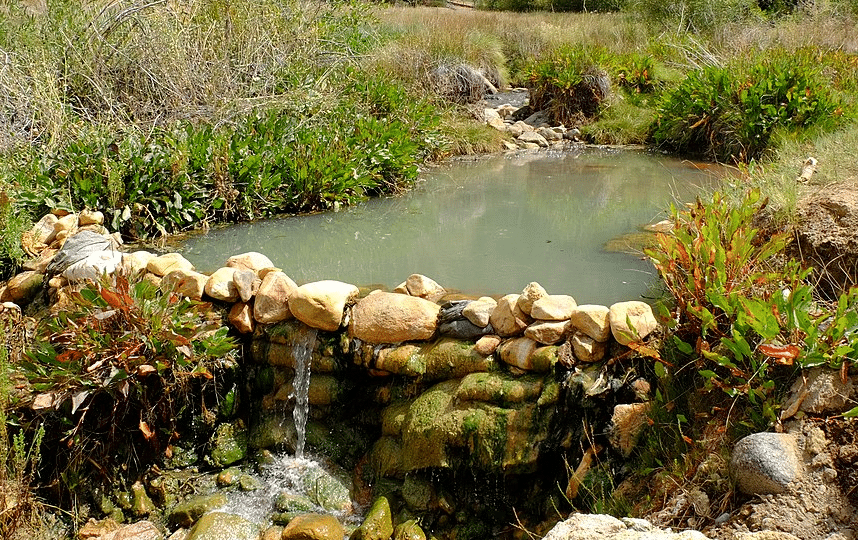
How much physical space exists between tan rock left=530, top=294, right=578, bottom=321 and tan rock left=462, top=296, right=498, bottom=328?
10.4 inches

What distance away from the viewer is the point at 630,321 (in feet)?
10.2

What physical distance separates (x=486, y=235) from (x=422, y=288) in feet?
6.02

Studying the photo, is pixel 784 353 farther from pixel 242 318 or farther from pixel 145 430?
pixel 145 430

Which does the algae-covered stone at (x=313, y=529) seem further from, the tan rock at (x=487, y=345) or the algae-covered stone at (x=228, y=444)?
the tan rock at (x=487, y=345)

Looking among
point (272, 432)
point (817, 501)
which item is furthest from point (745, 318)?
point (272, 432)

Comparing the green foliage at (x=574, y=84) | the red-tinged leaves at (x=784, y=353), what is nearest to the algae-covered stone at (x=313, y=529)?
the red-tinged leaves at (x=784, y=353)

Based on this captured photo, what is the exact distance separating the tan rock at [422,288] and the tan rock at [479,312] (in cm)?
55

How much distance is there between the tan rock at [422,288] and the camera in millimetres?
4242

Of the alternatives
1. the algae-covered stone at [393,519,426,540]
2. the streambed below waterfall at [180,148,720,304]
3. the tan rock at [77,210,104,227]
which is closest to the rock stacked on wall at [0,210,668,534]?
the algae-covered stone at [393,519,426,540]

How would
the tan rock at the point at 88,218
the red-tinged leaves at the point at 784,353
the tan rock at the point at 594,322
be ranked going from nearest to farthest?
the red-tinged leaves at the point at 784,353 → the tan rock at the point at 594,322 → the tan rock at the point at 88,218

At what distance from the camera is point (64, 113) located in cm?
658

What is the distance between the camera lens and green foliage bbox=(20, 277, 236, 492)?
348cm

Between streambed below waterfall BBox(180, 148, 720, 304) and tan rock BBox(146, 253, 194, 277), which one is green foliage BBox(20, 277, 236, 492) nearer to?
tan rock BBox(146, 253, 194, 277)

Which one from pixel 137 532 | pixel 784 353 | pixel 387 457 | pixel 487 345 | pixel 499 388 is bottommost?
pixel 137 532
